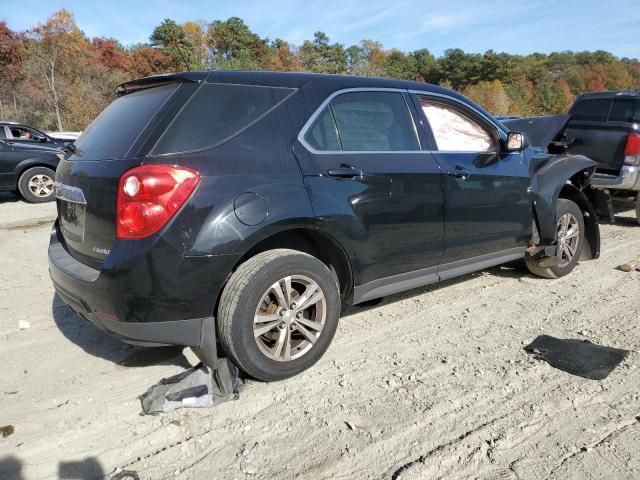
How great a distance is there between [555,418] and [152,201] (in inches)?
93.1

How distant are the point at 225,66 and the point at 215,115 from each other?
41.7m

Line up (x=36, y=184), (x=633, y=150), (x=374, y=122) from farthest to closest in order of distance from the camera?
(x=36, y=184)
(x=633, y=150)
(x=374, y=122)

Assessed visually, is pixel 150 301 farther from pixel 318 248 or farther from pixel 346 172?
pixel 346 172

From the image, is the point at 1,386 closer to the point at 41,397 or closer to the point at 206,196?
the point at 41,397

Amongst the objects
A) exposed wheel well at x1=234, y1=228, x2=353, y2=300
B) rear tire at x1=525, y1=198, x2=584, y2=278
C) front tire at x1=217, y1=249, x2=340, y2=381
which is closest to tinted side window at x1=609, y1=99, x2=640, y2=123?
A: rear tire at x1=525, y1=198, x2=584, y2=278

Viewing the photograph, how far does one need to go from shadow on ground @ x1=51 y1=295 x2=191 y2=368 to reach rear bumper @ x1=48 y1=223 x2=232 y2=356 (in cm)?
54

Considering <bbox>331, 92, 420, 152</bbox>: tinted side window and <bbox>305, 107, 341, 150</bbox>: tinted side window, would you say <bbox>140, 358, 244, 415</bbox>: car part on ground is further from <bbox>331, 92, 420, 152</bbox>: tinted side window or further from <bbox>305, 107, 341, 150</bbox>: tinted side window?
<bbox>331, 92, 420, 152</bbox>: tinted side window

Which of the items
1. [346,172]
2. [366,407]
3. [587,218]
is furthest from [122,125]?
[587,218]

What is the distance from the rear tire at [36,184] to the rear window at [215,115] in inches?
346

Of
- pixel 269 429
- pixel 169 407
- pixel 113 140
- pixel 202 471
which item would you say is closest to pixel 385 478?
pixel 269 429

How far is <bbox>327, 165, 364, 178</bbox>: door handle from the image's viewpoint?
3.04 metres

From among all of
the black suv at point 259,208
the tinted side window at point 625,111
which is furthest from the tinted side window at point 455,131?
the tinted side window at point 625,111

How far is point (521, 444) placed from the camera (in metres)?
2.40

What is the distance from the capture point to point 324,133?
10.2ft
